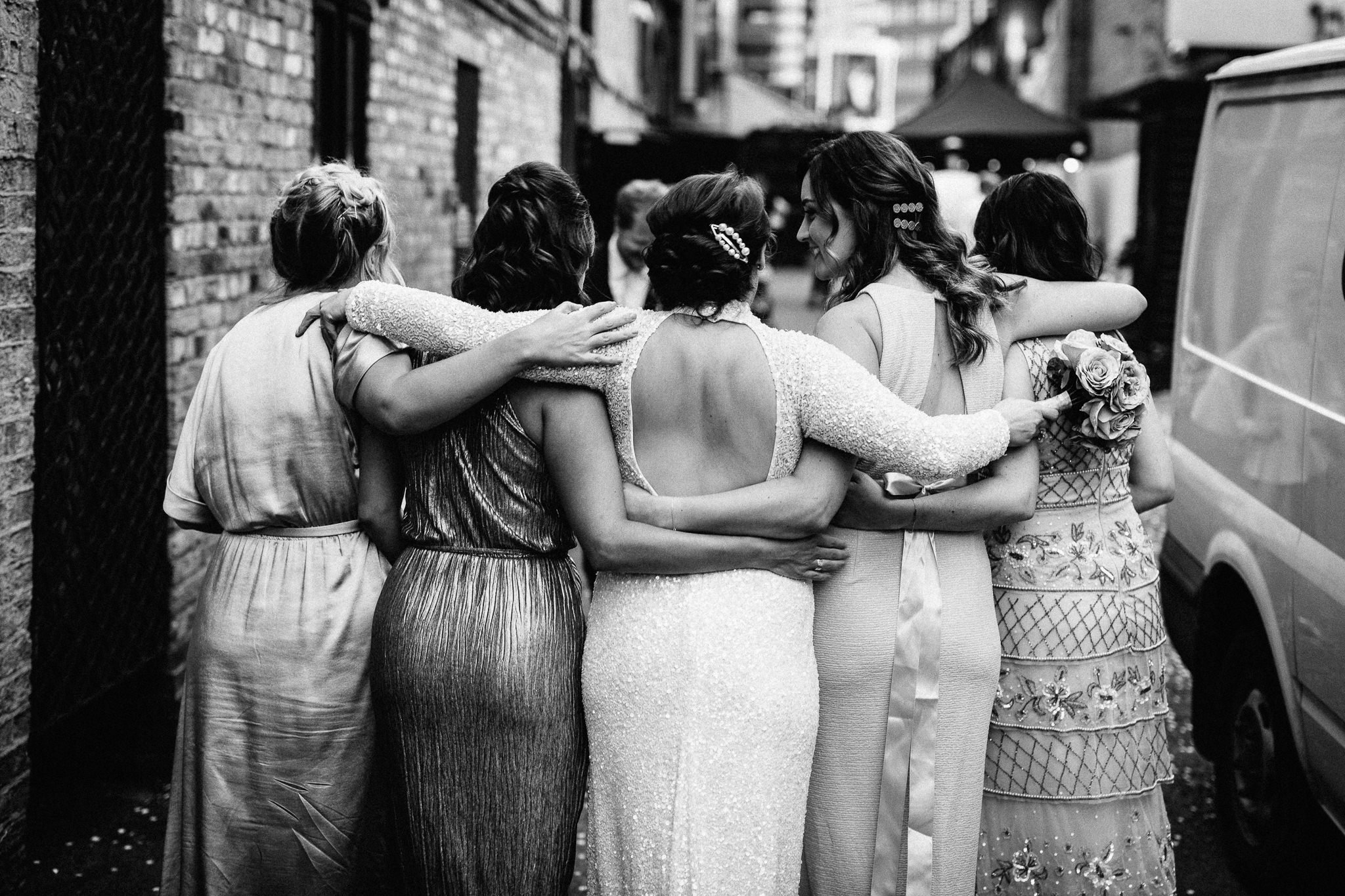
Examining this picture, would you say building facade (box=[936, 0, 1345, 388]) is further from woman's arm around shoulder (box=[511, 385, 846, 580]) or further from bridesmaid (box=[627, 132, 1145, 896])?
woman's arm around shoulder (box=[511, 385, 846, 580])

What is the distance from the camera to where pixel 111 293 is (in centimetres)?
429

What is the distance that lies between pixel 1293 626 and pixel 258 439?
8.62 feet

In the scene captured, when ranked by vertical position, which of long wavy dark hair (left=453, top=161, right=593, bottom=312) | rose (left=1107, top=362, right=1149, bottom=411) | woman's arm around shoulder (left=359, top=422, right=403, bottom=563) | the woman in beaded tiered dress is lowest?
the woman in beaded tiered dress

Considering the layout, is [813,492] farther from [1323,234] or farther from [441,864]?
[1323,234]

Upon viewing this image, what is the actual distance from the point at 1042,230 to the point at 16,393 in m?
2.54

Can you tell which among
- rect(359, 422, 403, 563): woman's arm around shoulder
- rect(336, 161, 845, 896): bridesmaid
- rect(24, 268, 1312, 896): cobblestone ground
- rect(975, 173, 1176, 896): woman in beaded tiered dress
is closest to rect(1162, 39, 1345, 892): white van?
rect(24, 268, 1312, 896): cobblestone ground

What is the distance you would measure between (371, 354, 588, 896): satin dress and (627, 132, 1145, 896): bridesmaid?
0.54m

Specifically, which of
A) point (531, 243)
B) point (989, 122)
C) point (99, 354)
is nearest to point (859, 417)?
point (531, 243)

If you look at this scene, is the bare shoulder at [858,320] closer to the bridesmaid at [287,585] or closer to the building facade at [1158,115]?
the bridesmaid at [287,585]

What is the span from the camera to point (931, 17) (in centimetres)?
18750

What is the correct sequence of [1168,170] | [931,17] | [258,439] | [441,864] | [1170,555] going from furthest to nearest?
[931,17]
[1168,170]
[1170,555]
[258,439]
[441,864]

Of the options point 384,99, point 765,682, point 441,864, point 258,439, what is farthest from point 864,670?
point 384,99

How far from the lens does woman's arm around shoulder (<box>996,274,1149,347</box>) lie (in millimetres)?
3002

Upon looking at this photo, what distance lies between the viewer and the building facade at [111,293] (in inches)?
137
